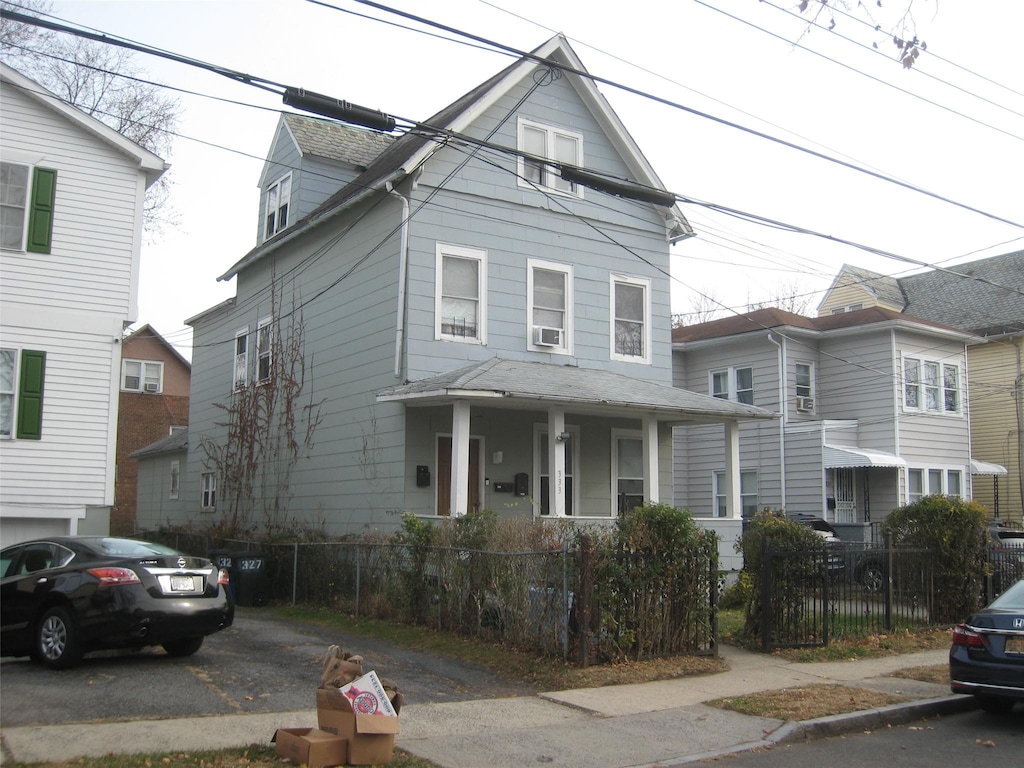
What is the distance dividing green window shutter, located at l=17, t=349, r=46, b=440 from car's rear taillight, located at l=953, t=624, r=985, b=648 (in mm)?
14386

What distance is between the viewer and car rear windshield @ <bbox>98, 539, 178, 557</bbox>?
10.5 metres

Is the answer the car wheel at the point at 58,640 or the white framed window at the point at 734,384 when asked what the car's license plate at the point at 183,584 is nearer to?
the car wheel at the point at 58,640

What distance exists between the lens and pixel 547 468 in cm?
1942

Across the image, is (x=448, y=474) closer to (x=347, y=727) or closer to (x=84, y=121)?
(x=84, y=121)

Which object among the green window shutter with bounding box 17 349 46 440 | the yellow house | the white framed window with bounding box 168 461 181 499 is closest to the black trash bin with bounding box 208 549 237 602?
the green window shutter with bounding box 17 349 46 440

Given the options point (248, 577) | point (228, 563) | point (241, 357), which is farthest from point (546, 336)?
point (241, 357)

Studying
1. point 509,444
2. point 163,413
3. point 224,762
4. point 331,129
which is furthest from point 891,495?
point 163,413

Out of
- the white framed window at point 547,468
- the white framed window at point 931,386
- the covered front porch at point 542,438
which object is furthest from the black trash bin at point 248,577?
the white framed window at point 931,386

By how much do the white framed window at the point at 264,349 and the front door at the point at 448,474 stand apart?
20.9ft

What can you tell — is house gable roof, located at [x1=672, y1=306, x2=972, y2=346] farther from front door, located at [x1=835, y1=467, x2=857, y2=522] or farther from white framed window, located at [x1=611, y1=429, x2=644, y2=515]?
white framed window, located at [x1=611, y1=429, x2=644, y2=515]

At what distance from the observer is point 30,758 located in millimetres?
6719

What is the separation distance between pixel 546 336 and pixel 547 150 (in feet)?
12.8

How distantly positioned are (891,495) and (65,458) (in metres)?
20.5

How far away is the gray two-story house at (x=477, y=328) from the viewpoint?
17.5 metres
